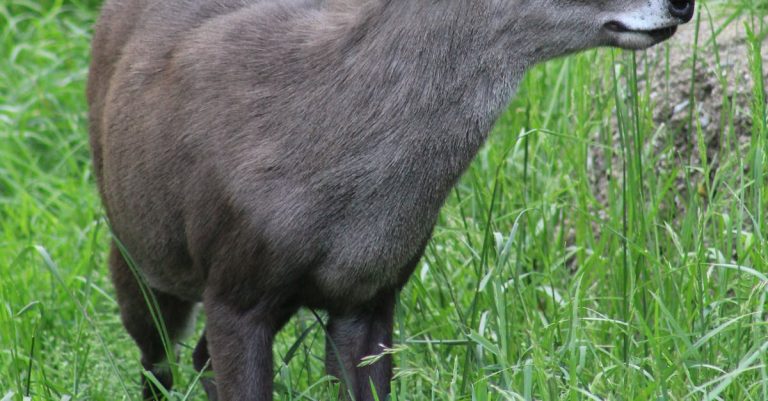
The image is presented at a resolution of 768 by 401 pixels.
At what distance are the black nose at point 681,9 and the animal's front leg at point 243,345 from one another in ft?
4.36

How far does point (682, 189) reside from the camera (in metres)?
5.06

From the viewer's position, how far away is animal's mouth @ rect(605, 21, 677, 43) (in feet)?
11.6

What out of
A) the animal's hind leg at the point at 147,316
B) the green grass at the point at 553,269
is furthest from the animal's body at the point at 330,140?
the animal's hind leg at the point at 147,316

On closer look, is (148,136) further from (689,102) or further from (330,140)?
(689,102)

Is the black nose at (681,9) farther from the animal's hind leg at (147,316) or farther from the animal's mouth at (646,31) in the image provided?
the animal's hind leg at (147,316)

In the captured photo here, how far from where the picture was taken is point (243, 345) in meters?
3.82

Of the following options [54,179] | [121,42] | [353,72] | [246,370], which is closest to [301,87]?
[353,72]

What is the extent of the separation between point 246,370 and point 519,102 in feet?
7.85

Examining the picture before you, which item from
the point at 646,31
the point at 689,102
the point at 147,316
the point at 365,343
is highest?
the point at 646,31

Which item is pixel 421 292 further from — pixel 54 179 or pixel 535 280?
pixel 54 179

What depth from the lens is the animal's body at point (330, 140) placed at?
359cm

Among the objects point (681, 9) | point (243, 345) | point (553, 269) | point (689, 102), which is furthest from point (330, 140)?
point (689, 102)

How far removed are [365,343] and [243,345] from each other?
44 centimetres

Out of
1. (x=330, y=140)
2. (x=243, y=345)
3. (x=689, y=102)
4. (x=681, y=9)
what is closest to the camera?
(x=681, y=9)
